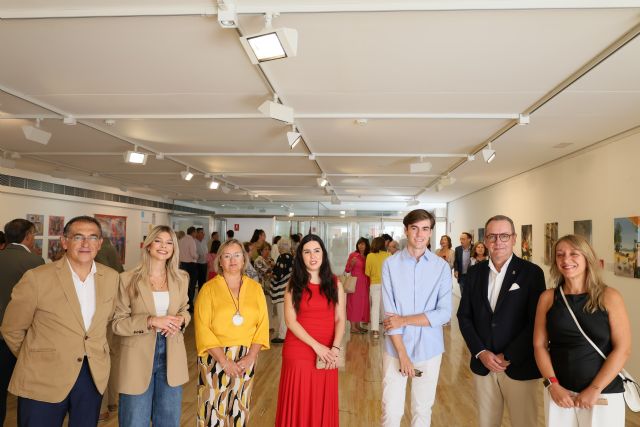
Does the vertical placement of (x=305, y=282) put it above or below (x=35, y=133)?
below

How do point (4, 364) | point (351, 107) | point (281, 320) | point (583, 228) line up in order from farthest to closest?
point (281, 320) → point (583, 228) → point (351, 107) → point (4, 364)

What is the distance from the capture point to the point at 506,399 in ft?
9.62

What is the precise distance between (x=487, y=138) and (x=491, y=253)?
3763 millimetres

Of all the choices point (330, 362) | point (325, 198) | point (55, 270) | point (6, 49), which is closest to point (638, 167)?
point (330, 362)

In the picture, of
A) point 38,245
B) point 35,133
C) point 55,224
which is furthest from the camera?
point 55,224

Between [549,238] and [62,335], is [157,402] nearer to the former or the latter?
[62,335]

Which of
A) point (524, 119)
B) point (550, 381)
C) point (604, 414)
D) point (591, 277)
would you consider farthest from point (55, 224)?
point (604, 414)

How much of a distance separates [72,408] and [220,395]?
874 millimetres

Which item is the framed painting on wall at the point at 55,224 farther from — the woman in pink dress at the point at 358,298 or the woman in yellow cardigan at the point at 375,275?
the woman in yellow cardigan at the point at 375,275

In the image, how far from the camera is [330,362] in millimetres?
3055

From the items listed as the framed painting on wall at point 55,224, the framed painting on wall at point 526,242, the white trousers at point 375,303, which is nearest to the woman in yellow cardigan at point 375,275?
the white trousers at point 375,303

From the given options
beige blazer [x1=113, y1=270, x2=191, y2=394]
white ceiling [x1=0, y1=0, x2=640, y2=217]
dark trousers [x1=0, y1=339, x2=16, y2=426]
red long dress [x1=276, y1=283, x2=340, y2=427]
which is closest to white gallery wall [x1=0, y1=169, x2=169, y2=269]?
white ceiling [x1=0, y1=0, x2=640, y2=217]

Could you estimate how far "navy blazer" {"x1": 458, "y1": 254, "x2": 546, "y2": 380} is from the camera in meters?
2.84

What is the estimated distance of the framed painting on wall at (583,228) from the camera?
259 inches
